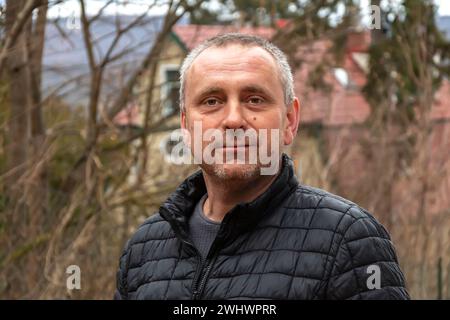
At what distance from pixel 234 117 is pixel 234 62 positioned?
0.62ft

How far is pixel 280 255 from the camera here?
267 cm

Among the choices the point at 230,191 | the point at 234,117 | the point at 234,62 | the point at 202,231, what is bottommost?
the point at 202,231

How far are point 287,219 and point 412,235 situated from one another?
6.93 metres

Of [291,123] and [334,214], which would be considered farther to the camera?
[291,123]

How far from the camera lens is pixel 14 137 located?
8383 millimetres

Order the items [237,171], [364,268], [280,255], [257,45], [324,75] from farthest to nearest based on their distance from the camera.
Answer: [324,75] < [257,45] < [237,171] < [280,255] < [364,268]

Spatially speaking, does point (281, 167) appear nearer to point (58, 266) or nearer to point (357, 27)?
point (58, 266)

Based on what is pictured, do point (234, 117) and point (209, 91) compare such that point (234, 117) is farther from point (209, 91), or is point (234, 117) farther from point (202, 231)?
point (202, 231)

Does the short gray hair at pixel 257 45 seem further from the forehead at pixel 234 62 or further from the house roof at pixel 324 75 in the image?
the house roof at pixel 324 75

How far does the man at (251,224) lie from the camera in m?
2.58

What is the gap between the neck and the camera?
9.23ft

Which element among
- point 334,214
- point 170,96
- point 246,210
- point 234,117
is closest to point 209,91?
point 234,117

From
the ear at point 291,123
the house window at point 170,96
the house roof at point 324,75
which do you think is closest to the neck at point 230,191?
the ear at point 291,123

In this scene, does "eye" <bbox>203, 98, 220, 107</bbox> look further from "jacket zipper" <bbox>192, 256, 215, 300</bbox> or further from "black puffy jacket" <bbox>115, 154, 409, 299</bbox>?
"jacket zipper" <bbox>192, 256, 215, 300</bbox>
